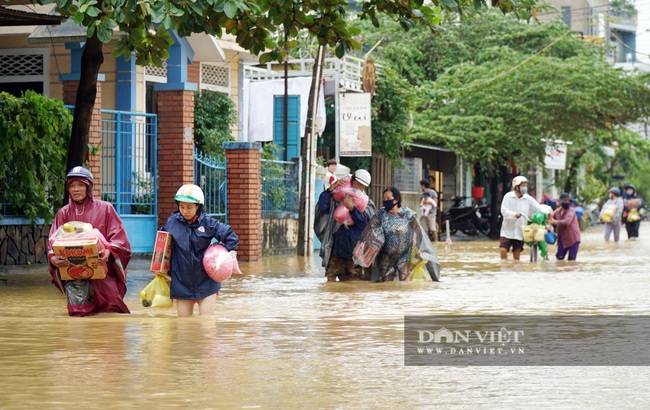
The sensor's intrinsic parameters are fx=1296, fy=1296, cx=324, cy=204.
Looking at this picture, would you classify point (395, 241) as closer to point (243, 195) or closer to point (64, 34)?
point (64, 34)

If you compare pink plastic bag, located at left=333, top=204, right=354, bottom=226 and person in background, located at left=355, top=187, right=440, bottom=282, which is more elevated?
pink plastic bag, located at left=333, top=204, right=354, bottom=226

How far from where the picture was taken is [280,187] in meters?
26.5

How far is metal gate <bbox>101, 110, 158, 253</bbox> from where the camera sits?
807 inches

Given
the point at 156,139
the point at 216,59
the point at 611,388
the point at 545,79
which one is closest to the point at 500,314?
the point at 611,388

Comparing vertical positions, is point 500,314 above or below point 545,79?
below

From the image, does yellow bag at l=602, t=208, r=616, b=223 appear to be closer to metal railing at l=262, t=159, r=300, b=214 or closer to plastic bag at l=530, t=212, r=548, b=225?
metal railing at l=262, t=159, r=300, b=214

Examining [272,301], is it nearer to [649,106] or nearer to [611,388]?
[611,388]

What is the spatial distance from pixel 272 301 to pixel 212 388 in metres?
Result: 6.84

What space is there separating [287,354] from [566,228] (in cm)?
1573

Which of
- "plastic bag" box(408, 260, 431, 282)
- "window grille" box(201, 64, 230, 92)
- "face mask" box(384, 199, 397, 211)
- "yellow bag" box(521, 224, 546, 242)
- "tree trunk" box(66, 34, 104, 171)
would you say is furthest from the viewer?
"window grille" box(201, 64, 230, 92)

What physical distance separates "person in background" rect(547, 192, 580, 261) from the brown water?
7.13 m

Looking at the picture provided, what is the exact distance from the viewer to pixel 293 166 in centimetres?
2752

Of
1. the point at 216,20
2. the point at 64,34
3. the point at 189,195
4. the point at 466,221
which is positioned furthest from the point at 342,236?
the point at 466,221

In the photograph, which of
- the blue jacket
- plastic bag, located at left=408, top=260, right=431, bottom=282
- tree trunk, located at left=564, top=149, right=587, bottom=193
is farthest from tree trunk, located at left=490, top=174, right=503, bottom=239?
the blue jacket
